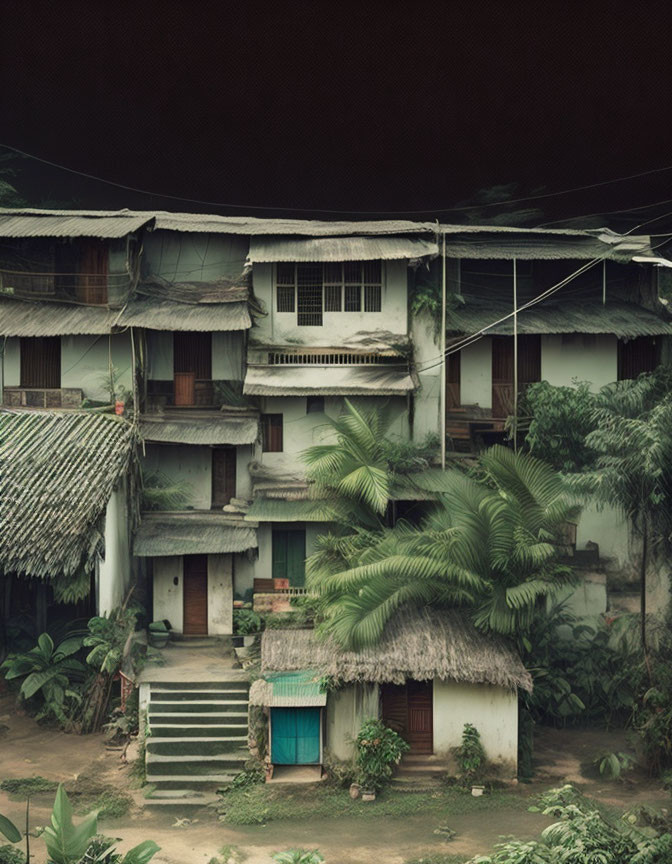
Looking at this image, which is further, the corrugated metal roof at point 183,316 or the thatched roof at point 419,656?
the corrugated metal roof at point 183,316

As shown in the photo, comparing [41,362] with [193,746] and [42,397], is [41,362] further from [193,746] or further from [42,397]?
[193,746]

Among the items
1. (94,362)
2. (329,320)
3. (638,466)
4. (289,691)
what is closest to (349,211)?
(329,320)

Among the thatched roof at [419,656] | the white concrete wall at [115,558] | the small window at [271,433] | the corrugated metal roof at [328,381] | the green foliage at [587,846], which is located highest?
the corrugated metal roof at [328,381]

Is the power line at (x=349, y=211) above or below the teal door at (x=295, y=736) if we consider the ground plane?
above

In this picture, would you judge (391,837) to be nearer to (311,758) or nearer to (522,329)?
(311,758)

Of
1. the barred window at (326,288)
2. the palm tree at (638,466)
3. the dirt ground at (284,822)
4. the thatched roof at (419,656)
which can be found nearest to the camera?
the dirt ground at (284,822)

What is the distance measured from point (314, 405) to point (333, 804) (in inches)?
436

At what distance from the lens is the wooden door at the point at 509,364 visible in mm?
28891

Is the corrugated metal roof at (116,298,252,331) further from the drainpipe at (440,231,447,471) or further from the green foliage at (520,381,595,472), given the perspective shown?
the green foliage at (520,381,595,472)

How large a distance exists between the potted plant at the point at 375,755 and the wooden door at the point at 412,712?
0.57m

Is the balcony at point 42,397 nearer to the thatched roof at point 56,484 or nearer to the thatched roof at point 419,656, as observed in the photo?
the thatched roof at point 56,484

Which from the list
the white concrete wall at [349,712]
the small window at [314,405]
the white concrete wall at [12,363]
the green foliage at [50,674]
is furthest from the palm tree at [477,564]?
the white concrete wall at [12,363]

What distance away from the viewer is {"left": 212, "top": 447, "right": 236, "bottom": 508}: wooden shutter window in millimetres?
27984

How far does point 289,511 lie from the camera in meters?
26.2
